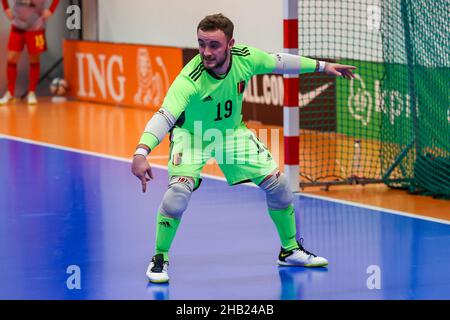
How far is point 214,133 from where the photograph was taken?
723 cm

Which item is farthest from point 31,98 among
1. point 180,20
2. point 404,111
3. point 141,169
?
point 141,169

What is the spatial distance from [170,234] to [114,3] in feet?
39.8

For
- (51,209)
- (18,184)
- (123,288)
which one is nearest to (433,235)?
(123,288)

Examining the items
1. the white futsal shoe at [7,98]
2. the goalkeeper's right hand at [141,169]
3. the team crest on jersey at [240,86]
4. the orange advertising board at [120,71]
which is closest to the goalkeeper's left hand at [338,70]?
the team crest on jersey at [240,86]

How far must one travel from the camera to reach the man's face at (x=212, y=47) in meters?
6.91

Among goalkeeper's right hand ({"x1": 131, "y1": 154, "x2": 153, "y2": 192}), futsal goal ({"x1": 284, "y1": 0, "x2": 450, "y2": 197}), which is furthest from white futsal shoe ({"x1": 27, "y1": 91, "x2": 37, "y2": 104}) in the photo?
goalkeeper's right hand ({"x1": 131, "y1": 154, "x2": 153, "y2": 192})

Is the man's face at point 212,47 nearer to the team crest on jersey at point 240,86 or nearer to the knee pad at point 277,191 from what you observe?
the team crest on jersey at point 240,86

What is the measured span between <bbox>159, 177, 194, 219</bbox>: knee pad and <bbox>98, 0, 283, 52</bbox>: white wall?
27.5 feet

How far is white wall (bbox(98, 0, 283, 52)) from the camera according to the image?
15578 mm

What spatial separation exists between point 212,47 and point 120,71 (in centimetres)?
1113

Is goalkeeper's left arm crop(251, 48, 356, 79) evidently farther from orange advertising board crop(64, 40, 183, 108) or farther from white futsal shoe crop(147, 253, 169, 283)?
orange advertising board crop(64, 40, 183, 108)

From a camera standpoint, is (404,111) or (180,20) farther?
(180,20)

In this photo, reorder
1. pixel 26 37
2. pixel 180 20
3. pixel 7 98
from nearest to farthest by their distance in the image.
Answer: pixel 180 20
pixel 26 37
pixel 7 98

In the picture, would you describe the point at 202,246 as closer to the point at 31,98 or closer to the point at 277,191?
the point at 277,191
